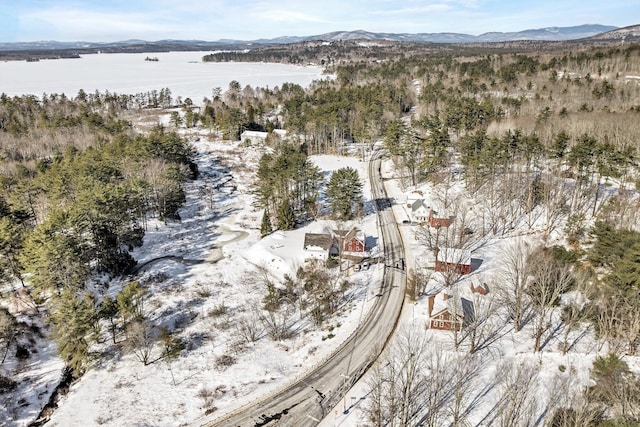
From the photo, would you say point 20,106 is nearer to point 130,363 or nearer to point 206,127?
point 206,127

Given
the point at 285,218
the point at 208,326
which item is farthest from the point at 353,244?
the point at 208,326

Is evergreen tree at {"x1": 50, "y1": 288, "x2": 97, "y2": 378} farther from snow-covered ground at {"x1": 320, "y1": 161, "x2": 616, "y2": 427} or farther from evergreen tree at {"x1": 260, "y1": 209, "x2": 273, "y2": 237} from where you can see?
evergreen tree at {"x1": 260, "y1": 209, "x2": 273, "y2": 237}

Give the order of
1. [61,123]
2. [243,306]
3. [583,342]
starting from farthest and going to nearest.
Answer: [61,123], [243,306], [583,342]

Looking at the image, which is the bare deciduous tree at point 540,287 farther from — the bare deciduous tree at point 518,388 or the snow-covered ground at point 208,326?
the snow-covered ground at point 208,326

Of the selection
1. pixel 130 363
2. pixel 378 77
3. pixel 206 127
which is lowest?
pixel 130 363

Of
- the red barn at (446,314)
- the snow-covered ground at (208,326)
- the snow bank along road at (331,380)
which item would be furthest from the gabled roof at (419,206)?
the red barn at (446,314)

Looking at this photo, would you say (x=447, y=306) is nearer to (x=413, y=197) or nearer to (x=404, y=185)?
(x=413, y=197)

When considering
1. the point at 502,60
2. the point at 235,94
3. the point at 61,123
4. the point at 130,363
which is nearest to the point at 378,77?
the point at 502,60
